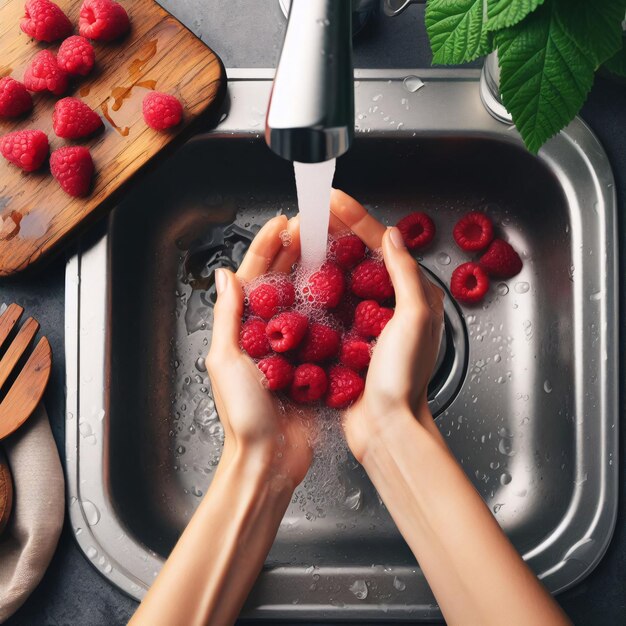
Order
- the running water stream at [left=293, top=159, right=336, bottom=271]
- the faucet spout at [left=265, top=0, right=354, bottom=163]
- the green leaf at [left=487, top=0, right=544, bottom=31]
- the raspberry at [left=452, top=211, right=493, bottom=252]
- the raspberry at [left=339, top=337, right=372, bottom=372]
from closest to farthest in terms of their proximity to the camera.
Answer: the faucet spout at [left=265, top=0, right=354, bottom=163] → the green leaf at [left=487, top=0, right=544, bottom=31] → the running water stream at [left=293, top=159, right=336, bottom=271] → the raspberry at [left=339, top=337, right=372, bottom=372] → the raspberry at [left=452, top=211, right=493, bottom=252]

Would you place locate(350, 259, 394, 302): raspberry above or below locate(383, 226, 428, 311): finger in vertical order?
below

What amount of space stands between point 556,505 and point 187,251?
582mm

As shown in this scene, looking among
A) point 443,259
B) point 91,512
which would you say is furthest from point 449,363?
point 91,512

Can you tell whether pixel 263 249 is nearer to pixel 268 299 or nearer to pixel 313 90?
pixel 268 299

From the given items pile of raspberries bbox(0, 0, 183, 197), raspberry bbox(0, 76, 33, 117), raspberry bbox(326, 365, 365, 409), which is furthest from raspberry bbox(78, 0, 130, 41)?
raspberry bbox(326, 365, 365, 409)

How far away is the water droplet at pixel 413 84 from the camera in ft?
2.66

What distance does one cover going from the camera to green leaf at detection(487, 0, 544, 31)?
0.56 m

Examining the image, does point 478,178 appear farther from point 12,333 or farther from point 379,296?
point 12,333

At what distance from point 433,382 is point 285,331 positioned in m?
0.25

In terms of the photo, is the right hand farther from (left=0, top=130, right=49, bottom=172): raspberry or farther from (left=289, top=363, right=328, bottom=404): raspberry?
(left=0, top=130, right=49, bottom=172): raspberry

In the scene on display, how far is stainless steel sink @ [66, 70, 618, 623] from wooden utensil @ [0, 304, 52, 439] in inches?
1.3

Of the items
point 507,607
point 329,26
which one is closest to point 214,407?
point 507,607

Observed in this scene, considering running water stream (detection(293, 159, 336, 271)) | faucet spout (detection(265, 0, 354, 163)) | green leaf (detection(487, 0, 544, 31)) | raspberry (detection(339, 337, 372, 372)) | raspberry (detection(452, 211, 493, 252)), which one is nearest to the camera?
faucet spout (detection(265, 0, 354, 163))

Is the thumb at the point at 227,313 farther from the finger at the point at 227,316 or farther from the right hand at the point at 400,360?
the right hand at the point at 400,360
